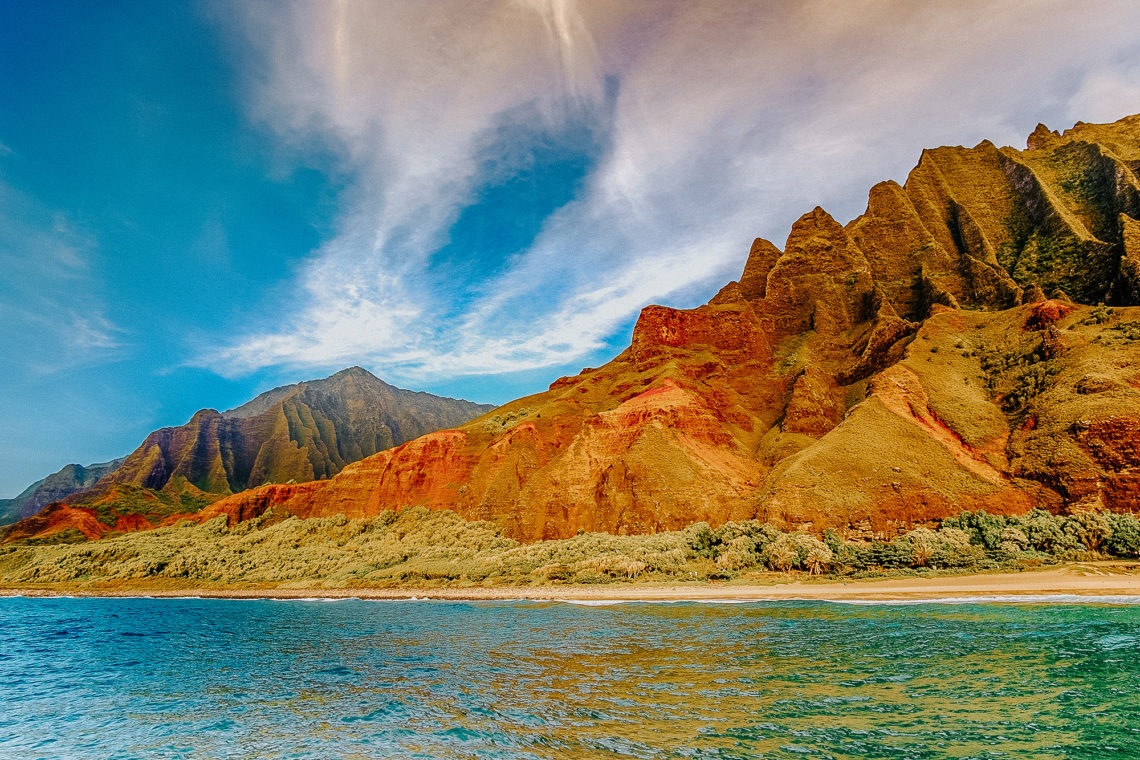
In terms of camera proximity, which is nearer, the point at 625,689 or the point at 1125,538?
the point at 625,689

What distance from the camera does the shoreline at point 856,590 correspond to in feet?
87.4

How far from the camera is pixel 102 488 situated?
12950cm

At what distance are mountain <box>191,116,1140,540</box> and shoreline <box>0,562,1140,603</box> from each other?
7.78 metres

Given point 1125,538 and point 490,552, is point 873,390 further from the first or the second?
point 490,552

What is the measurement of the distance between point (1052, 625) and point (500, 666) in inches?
788

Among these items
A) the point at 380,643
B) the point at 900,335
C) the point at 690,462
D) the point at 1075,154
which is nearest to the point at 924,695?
the point at 380,643

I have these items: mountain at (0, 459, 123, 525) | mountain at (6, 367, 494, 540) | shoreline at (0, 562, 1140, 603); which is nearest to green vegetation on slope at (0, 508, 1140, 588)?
shoreline at (0, 562, 1140, 603)

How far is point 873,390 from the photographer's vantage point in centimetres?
5144

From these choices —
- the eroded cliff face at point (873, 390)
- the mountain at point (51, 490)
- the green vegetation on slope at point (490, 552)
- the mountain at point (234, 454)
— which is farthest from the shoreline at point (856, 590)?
the mountain at point (51, 490)

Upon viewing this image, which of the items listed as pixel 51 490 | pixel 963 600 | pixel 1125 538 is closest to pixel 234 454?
pixel 51 490

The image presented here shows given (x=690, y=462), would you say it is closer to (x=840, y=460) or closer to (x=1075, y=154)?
(x=840, y=460)

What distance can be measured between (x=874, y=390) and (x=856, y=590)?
2691 cm

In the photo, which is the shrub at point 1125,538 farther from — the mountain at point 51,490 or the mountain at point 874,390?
the mountain at point 51,490

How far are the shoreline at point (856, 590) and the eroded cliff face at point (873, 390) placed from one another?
7713 mm
